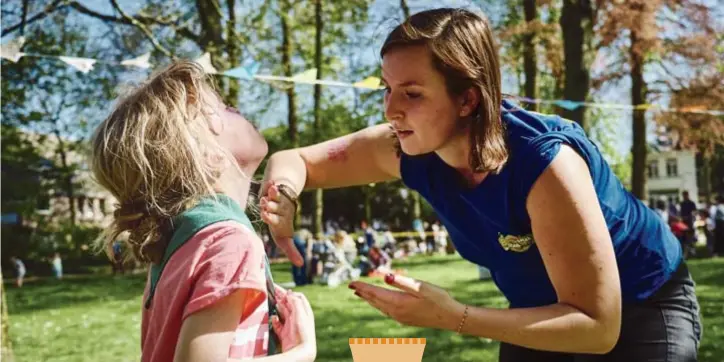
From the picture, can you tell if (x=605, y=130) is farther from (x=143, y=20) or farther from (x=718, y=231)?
(x=143, y=20)

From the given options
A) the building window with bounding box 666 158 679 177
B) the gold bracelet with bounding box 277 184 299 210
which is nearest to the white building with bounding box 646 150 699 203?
the building window with bounding box 666 158 679 177

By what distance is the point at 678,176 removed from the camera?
219ft

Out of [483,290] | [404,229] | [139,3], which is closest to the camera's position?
[483,290]

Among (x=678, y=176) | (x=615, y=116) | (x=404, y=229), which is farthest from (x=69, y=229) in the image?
(x=678, y=176)

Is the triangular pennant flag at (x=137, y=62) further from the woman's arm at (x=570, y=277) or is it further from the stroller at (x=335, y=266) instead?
the woman's arm at (x=570, y=277)

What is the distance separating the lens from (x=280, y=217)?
2031 mm

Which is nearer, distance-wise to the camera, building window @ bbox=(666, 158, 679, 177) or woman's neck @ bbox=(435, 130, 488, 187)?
woman's neck @ bbox=(435, 130, 488, 187)

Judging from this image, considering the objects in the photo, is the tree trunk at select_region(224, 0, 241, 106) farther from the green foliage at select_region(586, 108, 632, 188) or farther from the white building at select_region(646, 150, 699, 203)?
the white building at select_region(646, 150, 699, 203)

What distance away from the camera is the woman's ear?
72.6 inches

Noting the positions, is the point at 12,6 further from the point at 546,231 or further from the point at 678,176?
the point at 678,176

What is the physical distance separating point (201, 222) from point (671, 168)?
7227 centimetres

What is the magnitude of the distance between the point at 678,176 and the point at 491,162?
71408 mm

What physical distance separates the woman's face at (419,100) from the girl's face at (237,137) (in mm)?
355

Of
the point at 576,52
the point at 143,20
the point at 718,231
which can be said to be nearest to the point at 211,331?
the point at 576,52
